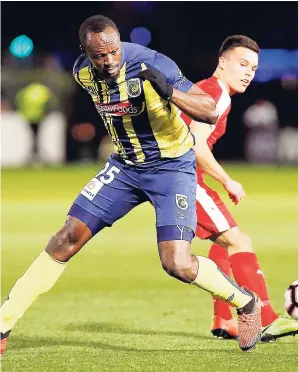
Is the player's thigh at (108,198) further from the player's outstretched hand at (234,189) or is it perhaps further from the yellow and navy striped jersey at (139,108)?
the player's outstretched hand at (234,189)

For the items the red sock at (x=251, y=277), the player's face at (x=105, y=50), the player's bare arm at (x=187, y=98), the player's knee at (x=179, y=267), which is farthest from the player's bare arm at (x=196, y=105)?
the red sock at (x=251, y=277)

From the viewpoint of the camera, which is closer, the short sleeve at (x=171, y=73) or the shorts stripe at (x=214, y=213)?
the short sleeve at (x=171, y=73)

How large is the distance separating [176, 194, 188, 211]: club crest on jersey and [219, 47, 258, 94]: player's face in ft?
4.58

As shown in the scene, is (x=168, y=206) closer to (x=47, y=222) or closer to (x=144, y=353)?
(x=144, y=353)

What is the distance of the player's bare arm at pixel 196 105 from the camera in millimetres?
6660

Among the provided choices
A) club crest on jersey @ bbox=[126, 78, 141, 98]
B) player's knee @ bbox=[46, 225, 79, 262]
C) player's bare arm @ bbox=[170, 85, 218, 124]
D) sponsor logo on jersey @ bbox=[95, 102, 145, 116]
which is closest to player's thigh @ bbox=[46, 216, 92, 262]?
player's knee @ bbox=[46, 225, 79, 262]

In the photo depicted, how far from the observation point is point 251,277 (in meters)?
8.19

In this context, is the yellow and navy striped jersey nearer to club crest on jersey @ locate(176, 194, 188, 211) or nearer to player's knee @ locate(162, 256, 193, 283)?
club crest on jersey @ locate(176, 194, 188, 211)

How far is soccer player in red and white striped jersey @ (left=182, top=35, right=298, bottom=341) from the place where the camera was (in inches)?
310

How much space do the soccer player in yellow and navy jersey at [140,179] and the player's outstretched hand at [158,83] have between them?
26 centimetres

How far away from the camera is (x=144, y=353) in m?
7.24

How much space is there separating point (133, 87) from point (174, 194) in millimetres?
773

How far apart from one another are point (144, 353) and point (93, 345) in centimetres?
59

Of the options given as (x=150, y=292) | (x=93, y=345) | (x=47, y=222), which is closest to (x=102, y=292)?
(x=150, y=292)
